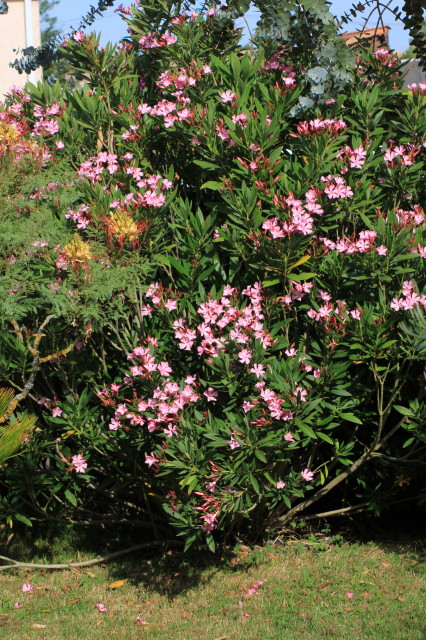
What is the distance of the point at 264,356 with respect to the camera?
4613mm

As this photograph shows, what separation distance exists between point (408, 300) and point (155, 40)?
8.22 ft

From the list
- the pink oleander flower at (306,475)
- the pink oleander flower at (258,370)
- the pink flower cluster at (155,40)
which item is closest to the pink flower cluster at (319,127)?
the pink flower cluster at (155,40)

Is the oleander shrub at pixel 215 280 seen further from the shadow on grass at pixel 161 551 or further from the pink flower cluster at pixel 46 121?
the shadow on grass at pixel 161 551

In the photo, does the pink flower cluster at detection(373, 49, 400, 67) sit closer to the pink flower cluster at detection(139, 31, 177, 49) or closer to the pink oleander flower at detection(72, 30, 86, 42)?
the pink flower cluster at detection(139, 31, 177, 49)

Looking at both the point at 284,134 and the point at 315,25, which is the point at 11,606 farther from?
the point at 315,25

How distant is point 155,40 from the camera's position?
210 inches

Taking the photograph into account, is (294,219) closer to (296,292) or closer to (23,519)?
(296,292)

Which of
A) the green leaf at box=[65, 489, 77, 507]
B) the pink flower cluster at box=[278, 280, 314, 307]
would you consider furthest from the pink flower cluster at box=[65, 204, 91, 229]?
the green leaf at box=[65, 489, 77, 507]

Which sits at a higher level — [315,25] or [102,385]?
[315,25]

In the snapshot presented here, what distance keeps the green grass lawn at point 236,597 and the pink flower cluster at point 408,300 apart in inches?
65.9

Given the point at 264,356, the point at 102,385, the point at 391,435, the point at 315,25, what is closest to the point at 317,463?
the point at 391,435

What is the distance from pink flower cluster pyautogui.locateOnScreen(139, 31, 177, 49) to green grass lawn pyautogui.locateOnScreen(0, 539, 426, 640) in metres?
3.37

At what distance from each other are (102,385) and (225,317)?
1.03 metres

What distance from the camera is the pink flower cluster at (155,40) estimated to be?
5.20 metres
